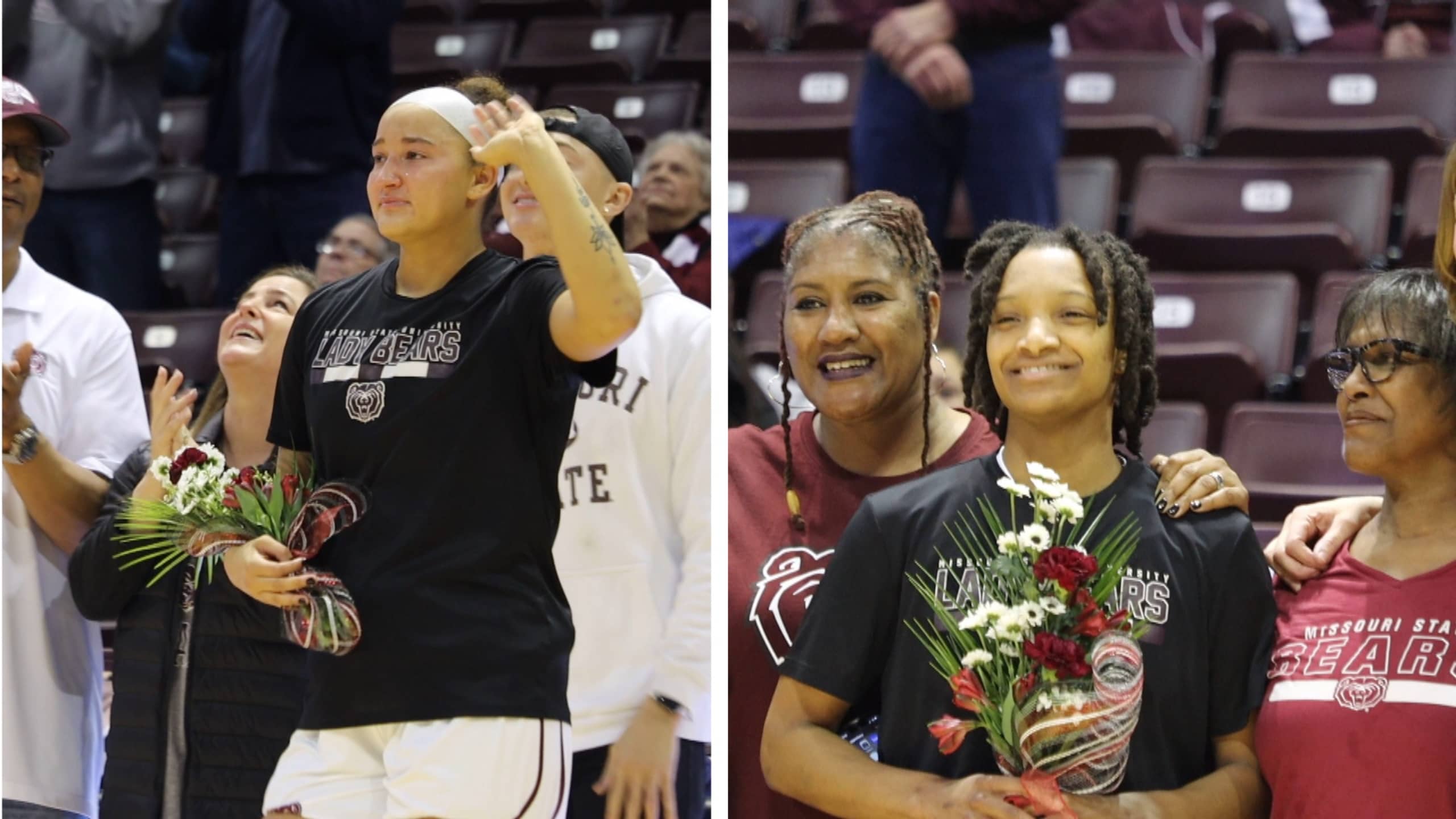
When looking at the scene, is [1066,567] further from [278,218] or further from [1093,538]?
[278,218]

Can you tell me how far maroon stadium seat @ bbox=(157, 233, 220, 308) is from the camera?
147 inches

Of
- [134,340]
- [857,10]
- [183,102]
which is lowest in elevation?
[134,340]

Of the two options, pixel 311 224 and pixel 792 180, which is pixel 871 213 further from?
pixel 792 180

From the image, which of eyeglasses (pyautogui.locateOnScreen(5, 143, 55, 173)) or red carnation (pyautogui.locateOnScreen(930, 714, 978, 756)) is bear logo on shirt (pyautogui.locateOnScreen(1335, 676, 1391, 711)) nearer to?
red carnation (pyautogui.locateOnScreen(930, 714, 978, 756))

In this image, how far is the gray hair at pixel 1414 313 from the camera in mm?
2398

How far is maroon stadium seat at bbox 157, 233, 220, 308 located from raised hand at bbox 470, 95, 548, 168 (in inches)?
57.9

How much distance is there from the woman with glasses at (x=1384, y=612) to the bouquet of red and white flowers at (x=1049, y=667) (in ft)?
0.88

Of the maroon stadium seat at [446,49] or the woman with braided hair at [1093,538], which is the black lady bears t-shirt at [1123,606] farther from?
the maroon stadium seat at [446,49]

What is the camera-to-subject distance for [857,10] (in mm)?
4980

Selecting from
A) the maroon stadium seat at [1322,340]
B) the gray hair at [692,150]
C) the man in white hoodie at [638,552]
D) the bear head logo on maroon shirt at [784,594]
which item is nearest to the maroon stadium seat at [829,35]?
the maroon stadium seat at [1322,340]

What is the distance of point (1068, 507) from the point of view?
2.16 meters

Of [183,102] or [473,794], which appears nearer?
[473,794]

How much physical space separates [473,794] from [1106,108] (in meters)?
3.97

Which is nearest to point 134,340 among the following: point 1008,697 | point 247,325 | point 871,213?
point 247,325
